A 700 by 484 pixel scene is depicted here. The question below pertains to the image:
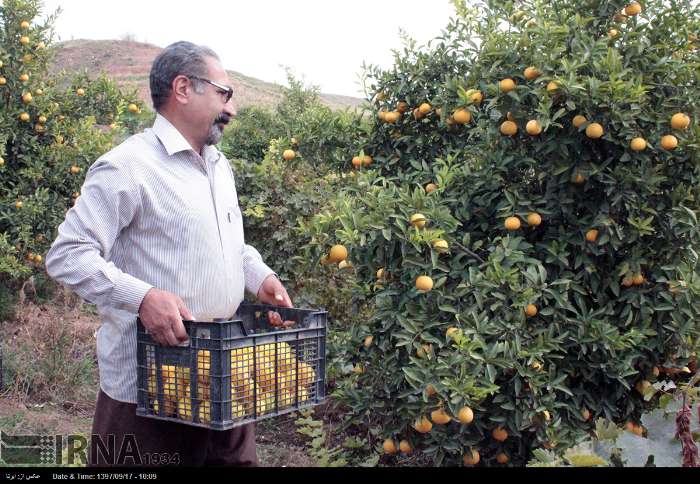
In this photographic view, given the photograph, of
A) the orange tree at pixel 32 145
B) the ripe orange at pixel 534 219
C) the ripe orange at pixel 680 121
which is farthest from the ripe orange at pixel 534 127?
the orange tree at pixel 32 145

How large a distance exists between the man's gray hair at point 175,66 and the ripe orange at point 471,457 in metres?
1.76

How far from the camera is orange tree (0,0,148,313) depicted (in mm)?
5934

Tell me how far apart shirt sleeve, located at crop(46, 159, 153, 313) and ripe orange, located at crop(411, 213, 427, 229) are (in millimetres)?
1096

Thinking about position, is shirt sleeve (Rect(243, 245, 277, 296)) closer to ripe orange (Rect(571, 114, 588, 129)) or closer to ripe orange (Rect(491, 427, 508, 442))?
ripe orange (Rect(491, 427, 508, 442))

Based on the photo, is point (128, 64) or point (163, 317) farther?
point (128, 64)

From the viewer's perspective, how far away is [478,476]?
192 cm

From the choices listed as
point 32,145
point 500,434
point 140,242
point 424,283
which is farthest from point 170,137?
point 32,145

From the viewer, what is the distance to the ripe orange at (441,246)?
286 cm

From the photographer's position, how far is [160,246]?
7.49ft

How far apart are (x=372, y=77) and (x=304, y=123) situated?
689mm

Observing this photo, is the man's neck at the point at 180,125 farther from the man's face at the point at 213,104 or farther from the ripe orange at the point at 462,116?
→ the ripe orange at the point at 462,116

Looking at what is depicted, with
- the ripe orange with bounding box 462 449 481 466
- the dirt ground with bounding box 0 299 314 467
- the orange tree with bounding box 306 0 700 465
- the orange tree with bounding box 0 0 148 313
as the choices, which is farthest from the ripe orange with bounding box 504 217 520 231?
the orange tree with bounding box 0 0 148 313

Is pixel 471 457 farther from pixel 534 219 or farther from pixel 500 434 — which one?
pixel 534 219

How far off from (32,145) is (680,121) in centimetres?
508
